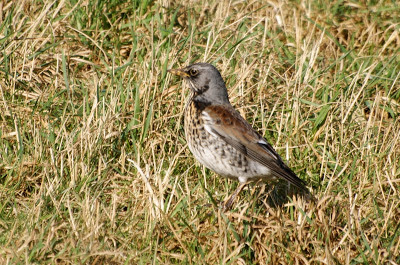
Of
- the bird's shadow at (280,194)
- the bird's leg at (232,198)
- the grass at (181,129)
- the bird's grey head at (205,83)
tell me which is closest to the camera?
the grass at (181,129)

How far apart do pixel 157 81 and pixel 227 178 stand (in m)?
1.32

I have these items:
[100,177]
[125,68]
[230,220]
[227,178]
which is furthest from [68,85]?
[230,220]

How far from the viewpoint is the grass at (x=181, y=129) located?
5348 mm

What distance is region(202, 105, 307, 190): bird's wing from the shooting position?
20.1 ft

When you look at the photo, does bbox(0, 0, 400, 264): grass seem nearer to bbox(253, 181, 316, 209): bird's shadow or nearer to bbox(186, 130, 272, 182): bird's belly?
bbox(253, 181, 316, 209): bird's shadow

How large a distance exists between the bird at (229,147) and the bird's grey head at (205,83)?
10 cm

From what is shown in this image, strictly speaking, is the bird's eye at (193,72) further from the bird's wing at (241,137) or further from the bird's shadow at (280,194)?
the bird's shadow at (280,194)

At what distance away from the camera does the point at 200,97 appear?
656cm

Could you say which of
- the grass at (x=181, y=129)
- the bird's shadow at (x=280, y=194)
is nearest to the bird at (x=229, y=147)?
the bird's shadow at (x=280, y=194)

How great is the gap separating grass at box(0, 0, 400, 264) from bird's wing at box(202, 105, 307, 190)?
32 cm

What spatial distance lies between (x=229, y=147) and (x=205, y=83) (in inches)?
27.8

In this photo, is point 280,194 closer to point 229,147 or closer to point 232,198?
point 232,198

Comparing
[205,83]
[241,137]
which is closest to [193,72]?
[205,83]

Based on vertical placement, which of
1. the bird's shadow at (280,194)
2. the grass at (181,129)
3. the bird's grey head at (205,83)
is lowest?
the bird's shadow at (280,194)
